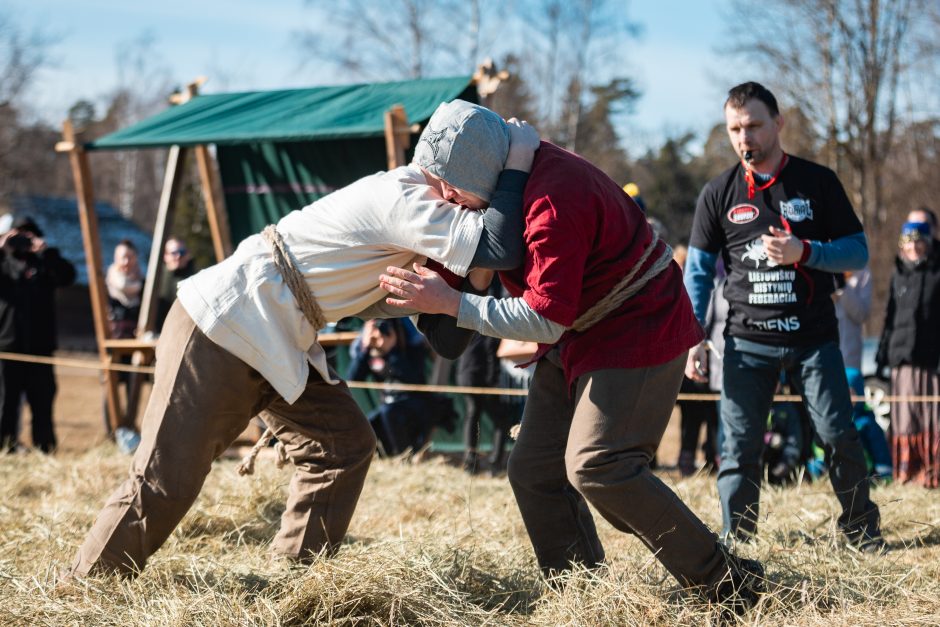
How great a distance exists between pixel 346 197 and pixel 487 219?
54cm

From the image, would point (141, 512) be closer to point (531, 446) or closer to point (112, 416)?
point (531, 446)

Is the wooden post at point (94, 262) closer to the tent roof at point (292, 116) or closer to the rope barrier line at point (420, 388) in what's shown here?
the rope barrier line at point (420, 388)

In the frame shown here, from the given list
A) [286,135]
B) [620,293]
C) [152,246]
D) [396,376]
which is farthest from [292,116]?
[620,293]

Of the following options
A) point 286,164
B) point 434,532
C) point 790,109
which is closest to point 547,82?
point 790,109

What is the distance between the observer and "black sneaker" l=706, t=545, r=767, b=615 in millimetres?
3078

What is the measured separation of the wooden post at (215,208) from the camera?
748cm

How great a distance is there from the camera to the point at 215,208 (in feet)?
26.1

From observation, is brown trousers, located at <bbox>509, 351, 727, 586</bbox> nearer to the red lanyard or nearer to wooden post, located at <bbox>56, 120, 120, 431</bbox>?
the red lanyard

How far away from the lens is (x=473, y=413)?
7.35 meters

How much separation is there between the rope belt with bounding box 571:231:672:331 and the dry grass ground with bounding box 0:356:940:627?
78 cm

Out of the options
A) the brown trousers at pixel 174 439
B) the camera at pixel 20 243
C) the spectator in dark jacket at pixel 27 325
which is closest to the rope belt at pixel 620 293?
the brown trousers at pixel 174 439

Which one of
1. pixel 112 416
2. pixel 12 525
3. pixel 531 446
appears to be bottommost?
pixel 112 416

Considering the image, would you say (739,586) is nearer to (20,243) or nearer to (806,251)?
(806,251)

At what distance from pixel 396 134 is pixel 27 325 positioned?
3368mm
